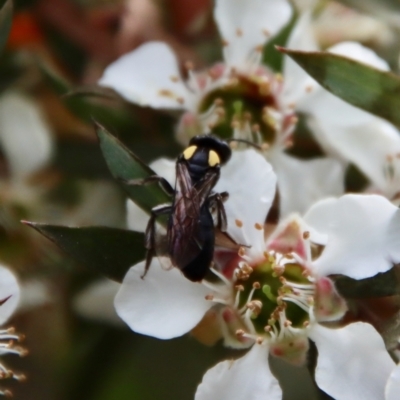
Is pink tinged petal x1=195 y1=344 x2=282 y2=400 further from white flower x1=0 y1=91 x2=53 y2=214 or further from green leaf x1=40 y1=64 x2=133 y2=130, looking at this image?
white flower x1=0 y1=91 x2=53 y2=214

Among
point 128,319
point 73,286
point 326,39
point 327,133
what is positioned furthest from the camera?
point 326,39

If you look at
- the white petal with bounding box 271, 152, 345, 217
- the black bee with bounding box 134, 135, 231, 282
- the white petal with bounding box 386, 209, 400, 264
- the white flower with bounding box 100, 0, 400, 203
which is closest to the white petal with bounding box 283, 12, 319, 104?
the white flower with bounding box 100, 0, 400, 203

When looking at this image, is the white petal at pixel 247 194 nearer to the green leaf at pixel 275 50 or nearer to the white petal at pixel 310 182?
the white petal at pixel 310 182

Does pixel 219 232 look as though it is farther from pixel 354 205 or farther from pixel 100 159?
pixel 100 159

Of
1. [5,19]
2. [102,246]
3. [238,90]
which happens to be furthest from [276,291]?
[5,19]

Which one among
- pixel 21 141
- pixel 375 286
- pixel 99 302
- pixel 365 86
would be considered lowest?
pixel 99 302

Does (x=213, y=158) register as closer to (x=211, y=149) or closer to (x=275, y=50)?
(x=211, y=149)

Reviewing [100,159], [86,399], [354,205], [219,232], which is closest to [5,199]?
[100,159]

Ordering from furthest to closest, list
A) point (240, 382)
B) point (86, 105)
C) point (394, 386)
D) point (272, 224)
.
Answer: point (86, 105)
point (272, 224)
point (240, 382)
point (394, 386)
